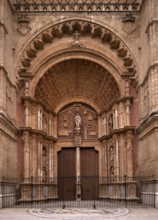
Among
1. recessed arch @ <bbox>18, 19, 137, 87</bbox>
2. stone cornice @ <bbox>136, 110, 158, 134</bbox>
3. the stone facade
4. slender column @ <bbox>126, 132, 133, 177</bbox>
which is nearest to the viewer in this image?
stone cornice @ <bbox>136, 110, 158, 134</bbox>

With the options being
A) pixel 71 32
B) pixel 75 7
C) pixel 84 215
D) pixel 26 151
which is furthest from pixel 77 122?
pixel 84 215

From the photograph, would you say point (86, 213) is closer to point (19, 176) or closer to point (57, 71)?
point (19, 176)

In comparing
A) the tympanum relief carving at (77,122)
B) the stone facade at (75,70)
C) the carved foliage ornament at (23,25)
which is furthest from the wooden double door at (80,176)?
the carved foliage ornament at (23,25)

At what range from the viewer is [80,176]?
22406 millimetres

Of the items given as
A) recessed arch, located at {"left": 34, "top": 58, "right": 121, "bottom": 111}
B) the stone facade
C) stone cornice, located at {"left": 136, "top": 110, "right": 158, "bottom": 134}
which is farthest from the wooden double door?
stone cornice, located at {"left": 136, "top": 110, "right": 158, "bottom": 134}

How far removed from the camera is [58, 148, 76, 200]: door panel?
74.4ft

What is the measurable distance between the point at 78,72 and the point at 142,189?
796 centimetres

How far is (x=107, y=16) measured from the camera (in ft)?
70.3

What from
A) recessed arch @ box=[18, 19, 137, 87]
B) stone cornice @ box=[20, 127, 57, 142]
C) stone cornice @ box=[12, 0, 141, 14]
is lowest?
stone cornice @ box=[20, 127, 57, 142]

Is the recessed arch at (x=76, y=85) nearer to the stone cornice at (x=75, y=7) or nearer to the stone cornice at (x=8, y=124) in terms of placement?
the stone cornice at (x=8, y=124)

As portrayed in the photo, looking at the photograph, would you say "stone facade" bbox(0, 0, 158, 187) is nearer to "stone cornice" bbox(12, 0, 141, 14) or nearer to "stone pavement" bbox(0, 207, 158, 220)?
"stone cornice" bbox(12, 0, 141, 14)

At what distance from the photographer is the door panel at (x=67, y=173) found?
2269cm

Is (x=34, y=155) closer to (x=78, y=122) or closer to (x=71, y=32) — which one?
(x=78, y=122)

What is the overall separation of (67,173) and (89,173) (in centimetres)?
131
